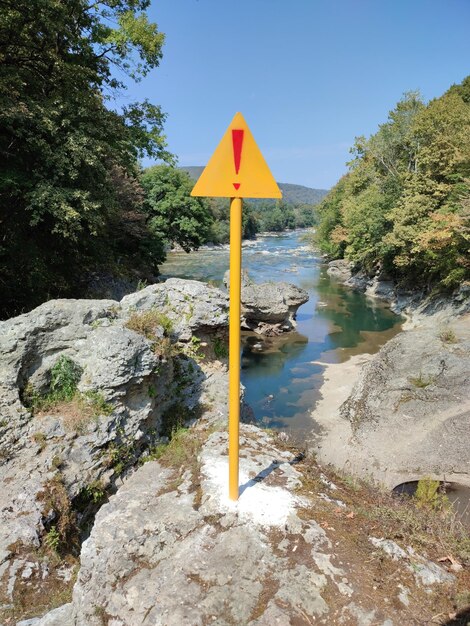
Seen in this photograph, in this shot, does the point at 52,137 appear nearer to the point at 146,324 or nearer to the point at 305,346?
the point at 146,324

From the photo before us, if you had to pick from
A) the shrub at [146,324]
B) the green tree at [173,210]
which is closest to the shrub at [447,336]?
the shrub at [146,324]

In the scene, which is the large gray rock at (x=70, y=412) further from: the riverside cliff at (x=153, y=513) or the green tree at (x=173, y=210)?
the green tree at (x=173, y=210)

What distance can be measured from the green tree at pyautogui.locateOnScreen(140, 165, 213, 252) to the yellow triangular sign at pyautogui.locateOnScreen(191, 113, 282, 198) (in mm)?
30956

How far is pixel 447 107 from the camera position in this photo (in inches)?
1145

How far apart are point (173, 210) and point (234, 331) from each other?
3371 centimetres

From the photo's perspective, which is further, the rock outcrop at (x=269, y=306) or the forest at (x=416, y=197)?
the rock outcrop at (x=269, y=306)

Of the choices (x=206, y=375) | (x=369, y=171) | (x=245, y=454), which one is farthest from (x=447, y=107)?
(x=245, y=454)

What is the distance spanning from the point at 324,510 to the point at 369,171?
125ft

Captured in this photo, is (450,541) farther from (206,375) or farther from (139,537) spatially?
(206,375)

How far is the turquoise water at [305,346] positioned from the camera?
16.4m

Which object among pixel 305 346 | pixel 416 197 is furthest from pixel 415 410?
pixel 416 197

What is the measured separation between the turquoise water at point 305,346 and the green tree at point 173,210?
5338 millimetres

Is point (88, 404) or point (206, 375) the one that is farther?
point (206, 375)

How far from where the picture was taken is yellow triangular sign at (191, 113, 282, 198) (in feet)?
12.0
